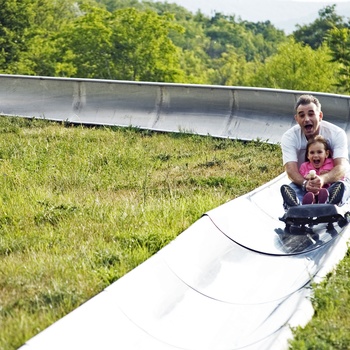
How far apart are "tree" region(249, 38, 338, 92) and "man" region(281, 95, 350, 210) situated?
58.4 m

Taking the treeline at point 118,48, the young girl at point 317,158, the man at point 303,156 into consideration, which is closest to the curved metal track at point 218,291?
the man at point 303,156

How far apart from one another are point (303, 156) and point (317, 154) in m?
0.28

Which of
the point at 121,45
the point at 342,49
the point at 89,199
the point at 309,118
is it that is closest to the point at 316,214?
the point at 309,118

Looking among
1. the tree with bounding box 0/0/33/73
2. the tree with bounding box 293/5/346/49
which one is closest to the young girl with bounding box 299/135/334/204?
the tree with bounding box 0/0/33/73

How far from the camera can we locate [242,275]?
24.0 feet

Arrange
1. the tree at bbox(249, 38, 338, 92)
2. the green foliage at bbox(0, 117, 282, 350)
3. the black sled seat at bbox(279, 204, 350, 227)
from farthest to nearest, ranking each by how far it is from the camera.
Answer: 1. the tree at bbox(249, 38, 338, 92)
2. the black sled seat at bbox(279, 204, 350, 227)
3. the green foliage at bbox(0, 117, 282, 350)

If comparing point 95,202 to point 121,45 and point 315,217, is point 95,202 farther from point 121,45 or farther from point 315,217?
point 121,45

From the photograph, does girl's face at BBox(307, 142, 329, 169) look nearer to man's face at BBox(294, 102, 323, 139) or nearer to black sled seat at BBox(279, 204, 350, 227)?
man's face at BBox(294, 102, 323, 139)

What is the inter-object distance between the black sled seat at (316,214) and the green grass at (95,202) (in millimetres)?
777

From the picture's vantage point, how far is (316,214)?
7781 millimetres

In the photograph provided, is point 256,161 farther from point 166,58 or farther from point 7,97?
point 166,58

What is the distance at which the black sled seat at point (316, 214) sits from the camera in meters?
7.77

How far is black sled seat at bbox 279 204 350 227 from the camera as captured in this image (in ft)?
25.5

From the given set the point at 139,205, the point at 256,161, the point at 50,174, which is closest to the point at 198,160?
the point at 256,161
